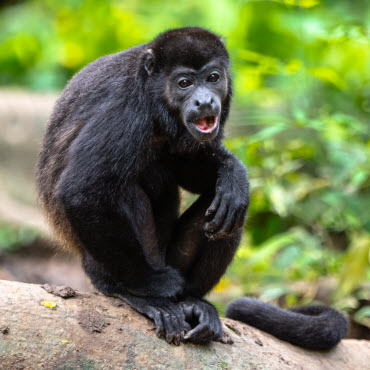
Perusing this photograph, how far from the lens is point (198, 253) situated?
3.97 metres

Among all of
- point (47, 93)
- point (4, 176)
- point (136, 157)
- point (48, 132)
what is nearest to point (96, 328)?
point (136, 157)

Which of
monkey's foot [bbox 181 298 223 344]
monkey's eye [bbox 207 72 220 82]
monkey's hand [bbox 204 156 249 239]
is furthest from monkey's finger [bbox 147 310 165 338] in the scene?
monkey's eye [bbox 207 72 220 82]

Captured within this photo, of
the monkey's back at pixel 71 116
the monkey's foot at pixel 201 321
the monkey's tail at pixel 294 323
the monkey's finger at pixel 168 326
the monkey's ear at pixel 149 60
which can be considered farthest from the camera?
the monkey's tail at pixel 294 323

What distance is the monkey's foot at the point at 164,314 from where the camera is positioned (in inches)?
131

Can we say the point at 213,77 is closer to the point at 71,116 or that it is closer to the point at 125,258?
the point at 71,116

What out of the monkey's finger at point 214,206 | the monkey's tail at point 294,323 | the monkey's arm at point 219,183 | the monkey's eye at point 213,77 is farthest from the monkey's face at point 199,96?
the monkey's tail at point 294,323

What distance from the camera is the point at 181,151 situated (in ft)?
13.2

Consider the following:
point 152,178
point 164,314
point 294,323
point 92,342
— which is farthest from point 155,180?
point 294,323

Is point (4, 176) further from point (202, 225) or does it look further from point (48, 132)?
point (202, 225)

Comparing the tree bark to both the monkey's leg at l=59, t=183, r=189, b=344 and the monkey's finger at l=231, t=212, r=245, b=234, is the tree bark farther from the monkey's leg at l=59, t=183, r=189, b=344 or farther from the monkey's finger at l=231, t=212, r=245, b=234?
the monkey's finger at l=231, t=212, r=245, b=234

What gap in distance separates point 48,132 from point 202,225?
1328 millimetres

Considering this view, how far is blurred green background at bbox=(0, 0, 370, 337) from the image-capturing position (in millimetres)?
6016

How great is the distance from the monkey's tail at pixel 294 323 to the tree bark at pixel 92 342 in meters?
0.35

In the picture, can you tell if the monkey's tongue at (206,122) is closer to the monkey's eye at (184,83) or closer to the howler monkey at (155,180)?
the howler monkey at (155,180)
